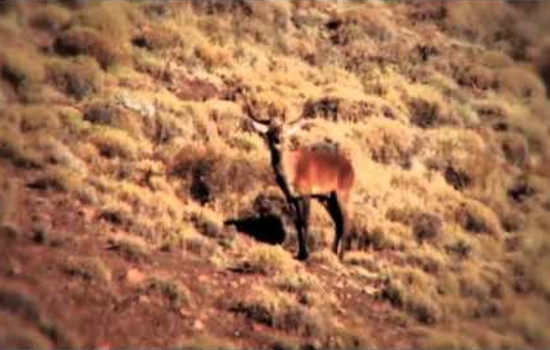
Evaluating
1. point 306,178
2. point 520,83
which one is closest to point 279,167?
point 306,178

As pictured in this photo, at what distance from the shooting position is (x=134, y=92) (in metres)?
23.0

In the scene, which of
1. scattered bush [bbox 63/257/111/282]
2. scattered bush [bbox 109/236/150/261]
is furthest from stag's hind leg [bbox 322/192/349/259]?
scattered bush [bbox 63/257/111/282]

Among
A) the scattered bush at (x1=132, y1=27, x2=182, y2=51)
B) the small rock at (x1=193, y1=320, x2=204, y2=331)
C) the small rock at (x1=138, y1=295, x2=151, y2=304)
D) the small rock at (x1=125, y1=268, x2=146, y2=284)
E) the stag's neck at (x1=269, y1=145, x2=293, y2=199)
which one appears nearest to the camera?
the small rock at (x1=193, y1=320, x2=204, y2=331)

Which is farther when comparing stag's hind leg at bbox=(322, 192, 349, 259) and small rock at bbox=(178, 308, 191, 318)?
stag's hind leg at bbox=(322, 192, 349, 259)

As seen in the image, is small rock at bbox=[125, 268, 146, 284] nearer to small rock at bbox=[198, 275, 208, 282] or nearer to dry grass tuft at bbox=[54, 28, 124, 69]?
small rock at bbox=[198, 275, 208, 282]

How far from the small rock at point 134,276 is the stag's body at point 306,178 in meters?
3.10

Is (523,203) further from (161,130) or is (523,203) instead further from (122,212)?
(122,212)

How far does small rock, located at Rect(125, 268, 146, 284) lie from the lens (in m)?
15.8

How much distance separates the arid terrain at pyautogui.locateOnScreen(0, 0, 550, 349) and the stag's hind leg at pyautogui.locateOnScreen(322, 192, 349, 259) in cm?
23

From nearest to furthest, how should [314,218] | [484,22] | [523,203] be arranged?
[314,218] < [523,203] < [484,22]

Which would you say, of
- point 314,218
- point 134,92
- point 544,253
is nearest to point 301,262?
point 314,218

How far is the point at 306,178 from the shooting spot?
59.4ft

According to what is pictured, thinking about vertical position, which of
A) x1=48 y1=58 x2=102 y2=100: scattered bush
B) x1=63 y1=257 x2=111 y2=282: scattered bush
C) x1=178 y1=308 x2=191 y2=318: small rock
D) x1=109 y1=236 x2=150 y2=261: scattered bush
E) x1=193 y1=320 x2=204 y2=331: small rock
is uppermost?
x1=48 y1=58 x2=102 y2=100: scattered bush

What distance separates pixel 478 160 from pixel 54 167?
35.2ft
